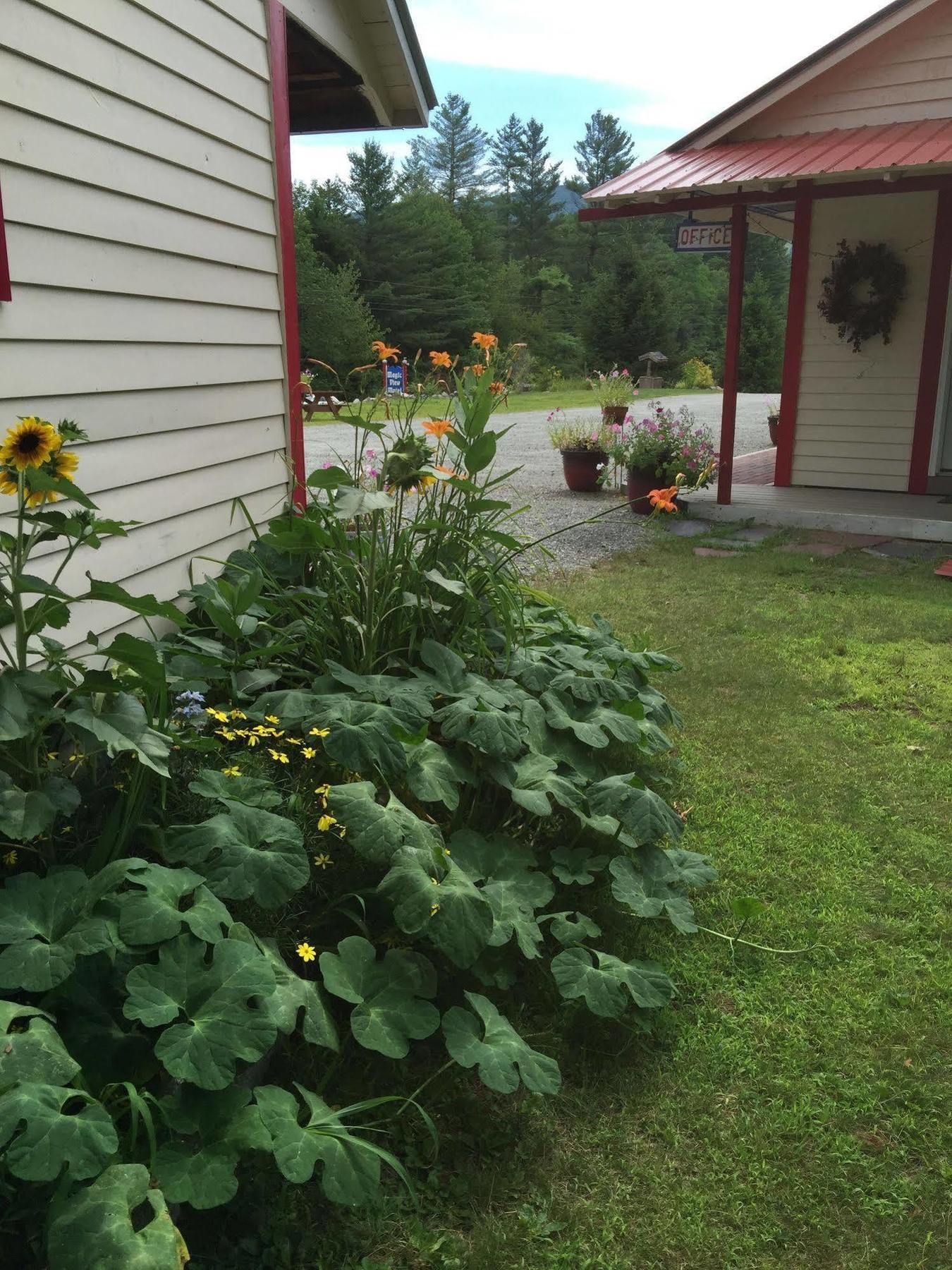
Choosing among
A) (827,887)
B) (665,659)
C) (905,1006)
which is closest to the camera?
(905,1006)

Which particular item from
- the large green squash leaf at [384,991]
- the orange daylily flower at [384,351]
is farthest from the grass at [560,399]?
the large green squash leaf at [384,991]

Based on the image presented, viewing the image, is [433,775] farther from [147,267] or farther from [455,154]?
[455,154]

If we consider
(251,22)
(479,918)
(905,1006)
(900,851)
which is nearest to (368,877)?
(479,918)

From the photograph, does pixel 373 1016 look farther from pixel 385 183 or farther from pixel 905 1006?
pixel 385 183

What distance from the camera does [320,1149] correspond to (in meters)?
1.54

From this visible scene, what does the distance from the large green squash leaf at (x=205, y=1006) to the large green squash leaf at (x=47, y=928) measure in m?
0.09

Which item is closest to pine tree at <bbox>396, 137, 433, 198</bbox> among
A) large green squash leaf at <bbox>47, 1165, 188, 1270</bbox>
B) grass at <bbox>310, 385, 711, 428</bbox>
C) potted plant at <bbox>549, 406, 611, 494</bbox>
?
grass at <bbox>310, 385, 711, 428</bbox>

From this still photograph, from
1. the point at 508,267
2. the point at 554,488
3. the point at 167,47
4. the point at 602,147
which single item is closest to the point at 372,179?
the point at 508,267

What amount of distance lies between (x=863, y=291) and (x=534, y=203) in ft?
154

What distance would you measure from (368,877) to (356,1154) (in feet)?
2.53

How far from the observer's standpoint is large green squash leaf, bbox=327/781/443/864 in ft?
6.56

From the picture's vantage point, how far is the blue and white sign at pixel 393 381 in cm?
331

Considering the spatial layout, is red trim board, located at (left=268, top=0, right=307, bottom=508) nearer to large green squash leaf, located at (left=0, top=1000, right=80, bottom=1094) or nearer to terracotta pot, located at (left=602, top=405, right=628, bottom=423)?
large green squash leaf, located at (left=0, top=1000, right=80, bottom=1094)

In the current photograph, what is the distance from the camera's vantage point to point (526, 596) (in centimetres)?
373
